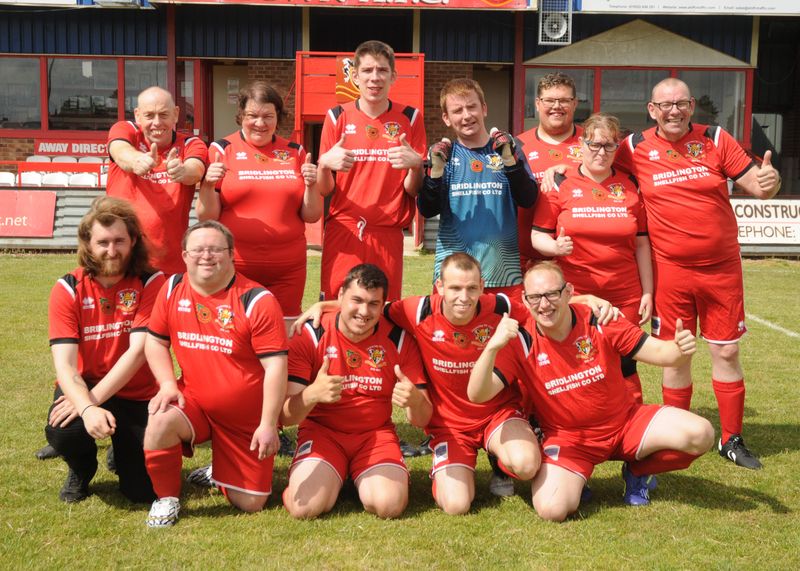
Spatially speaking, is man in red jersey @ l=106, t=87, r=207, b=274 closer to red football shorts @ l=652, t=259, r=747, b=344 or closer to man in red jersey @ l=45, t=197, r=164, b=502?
man in red jersey @ l=45, t=197, r=164, b=502

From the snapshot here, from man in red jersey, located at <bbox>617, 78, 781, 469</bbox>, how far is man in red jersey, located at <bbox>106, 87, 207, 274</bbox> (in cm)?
254

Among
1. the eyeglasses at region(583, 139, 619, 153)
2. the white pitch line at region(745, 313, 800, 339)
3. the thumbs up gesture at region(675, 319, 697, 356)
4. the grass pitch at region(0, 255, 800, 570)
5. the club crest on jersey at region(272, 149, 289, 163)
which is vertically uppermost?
the eyeglasses at region(583, 139, 619, 153)

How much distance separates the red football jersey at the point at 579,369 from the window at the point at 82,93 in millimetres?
16912

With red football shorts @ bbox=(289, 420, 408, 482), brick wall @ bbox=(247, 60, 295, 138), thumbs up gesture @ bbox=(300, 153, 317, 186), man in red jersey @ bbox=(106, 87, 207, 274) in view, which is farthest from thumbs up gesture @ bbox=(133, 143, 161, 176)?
brick wall @ bbox=(247, 60, 295, 138)

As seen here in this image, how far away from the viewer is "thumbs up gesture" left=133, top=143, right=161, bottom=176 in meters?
4.24

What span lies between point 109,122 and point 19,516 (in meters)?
17.1

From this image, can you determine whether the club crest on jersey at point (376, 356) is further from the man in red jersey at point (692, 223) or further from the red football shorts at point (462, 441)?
the man in red jersey at point (692, 223)

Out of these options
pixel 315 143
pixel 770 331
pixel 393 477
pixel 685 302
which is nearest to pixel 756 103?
pixel 315 143

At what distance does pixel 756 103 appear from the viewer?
22531 mm

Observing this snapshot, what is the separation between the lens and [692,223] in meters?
4.65

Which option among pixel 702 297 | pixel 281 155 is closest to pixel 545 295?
pixel 702 297

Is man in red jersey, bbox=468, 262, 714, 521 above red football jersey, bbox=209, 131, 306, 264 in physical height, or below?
below

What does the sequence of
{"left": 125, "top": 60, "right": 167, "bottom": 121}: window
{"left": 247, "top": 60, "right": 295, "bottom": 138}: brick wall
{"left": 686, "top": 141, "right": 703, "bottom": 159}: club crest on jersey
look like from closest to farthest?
{"left": 686, "top": 141, "right": 703, "bottom": 159}: club crest on jersey
{"left": 125, "top": 60, "right": 167, "bottom": 121}: window
{"left": 247, "top": 60, "right": 295, "bottom": 138}: brick wall

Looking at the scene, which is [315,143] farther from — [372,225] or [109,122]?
[372,225]
